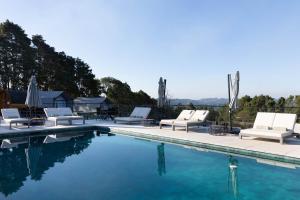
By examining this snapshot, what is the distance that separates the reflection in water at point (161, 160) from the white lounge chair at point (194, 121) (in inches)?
61.5

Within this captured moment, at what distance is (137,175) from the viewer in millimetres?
5512

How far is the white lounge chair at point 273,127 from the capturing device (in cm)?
720

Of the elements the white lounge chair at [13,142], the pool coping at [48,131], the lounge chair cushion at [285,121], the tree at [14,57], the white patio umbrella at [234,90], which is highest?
the tree at [14,57]

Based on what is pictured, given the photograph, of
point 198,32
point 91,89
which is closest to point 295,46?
point 198,32

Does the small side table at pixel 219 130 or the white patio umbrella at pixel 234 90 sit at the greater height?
the white patio umbrella at pixel 234 90

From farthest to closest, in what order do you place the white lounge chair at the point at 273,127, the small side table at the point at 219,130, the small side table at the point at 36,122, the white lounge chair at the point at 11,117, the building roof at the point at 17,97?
the building roof at the point at 17,97 → the small side table at the point at 36,122 → the white lounge chair at the point at 11,117 → the small side table at the point at 219,130 → the white lounge chair at the point at 273,127

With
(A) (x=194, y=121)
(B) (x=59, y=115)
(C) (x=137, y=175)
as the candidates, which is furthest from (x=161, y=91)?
(C) (x=137, y=175)

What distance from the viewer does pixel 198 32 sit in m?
14.5

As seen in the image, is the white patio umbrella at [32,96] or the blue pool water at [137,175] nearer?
the blue pool water at [137,175]

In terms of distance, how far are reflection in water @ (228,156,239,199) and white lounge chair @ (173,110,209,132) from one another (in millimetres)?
3096

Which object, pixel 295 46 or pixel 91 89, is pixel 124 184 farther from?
pixel 91 89

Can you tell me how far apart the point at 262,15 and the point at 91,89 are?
32.7 metres

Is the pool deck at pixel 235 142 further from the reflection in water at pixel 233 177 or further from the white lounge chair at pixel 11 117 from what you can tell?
the white lounge chair at pixel 11 117

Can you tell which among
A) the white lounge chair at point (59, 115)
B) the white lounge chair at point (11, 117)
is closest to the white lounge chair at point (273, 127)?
the white lounge chair at point (59, 115)
